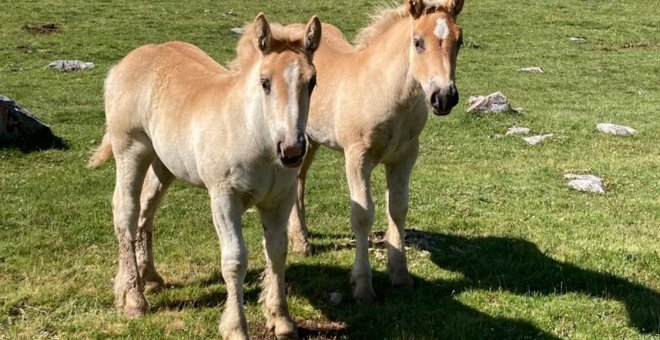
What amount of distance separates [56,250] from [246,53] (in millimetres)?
4546

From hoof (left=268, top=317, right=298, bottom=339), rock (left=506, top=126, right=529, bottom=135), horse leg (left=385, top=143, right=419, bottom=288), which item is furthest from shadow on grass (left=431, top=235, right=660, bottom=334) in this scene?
rock (left=506, top=126, right=529, bottom=135)

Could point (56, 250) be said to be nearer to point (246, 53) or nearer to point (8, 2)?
point (246, 53)

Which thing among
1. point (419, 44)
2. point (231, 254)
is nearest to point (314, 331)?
point (231, 254)

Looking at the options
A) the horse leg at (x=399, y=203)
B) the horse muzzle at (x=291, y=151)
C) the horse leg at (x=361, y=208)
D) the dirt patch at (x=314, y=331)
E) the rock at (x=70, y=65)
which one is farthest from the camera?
the rock at (x=70, y=65)

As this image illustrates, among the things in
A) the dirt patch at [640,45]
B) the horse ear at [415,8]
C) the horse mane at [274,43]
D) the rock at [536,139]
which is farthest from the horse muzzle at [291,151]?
the dirt patch at [640,45]

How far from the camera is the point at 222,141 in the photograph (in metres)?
5.64

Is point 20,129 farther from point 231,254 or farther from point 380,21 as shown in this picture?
point 231,254

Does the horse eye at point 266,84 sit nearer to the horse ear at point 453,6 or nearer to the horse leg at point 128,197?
the horse leg at point 128,197

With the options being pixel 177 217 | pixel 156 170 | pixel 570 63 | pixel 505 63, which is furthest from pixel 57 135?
pixel 570 63

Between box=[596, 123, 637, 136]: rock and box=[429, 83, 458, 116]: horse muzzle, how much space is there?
12711 mm

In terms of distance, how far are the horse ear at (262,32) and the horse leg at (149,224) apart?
9.09 feet

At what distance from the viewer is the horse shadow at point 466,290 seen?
6.41 metres

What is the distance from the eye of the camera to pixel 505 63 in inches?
1116

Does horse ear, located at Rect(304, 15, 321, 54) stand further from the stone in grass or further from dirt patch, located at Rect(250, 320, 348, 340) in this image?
the stone in grass
